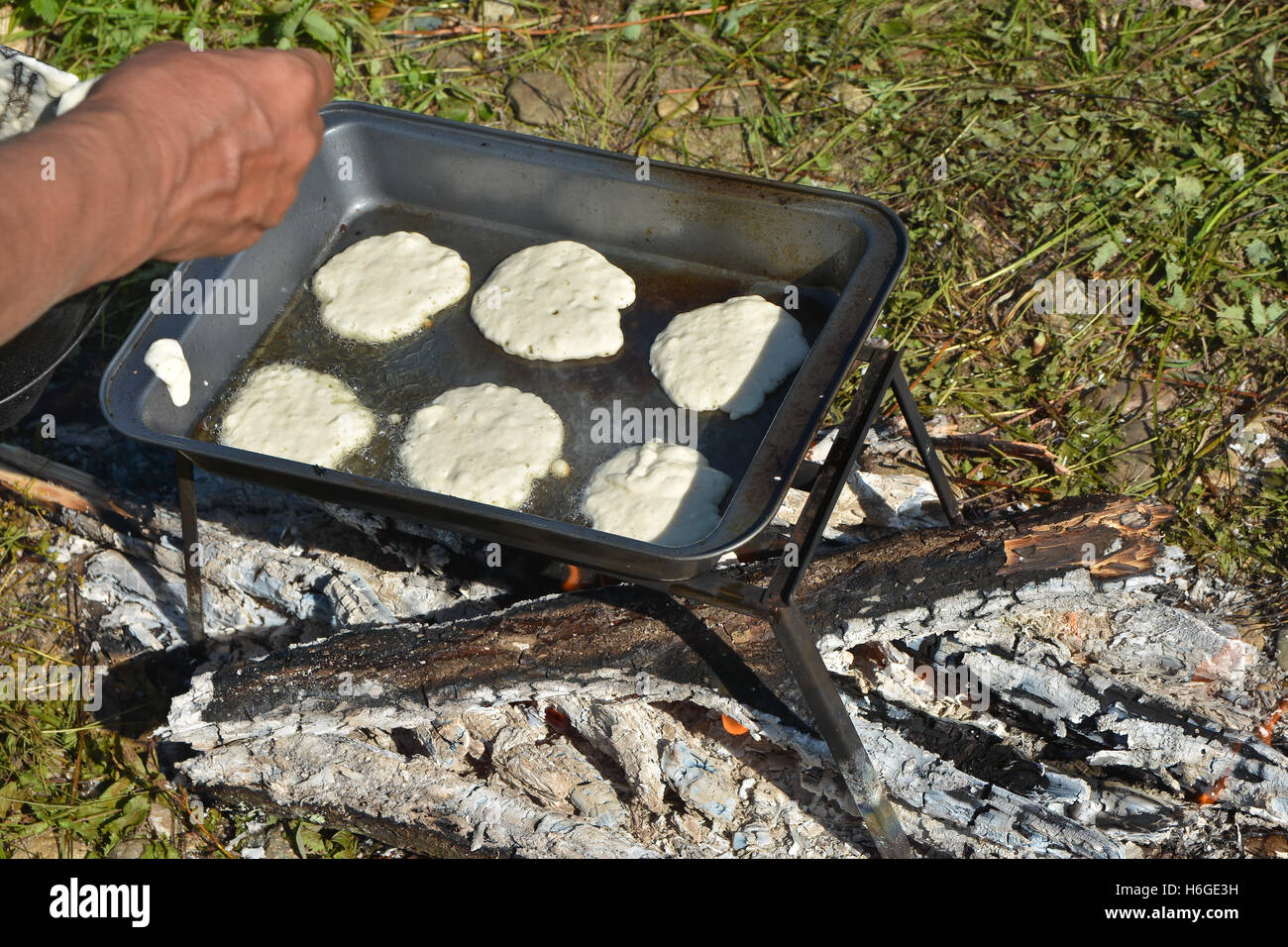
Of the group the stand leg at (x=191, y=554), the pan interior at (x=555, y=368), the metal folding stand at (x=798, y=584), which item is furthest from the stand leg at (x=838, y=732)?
the stand leg at (x=191, y=554)

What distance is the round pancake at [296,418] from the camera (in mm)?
2855

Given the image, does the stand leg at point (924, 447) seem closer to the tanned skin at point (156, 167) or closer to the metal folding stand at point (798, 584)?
the metal folding stand at point (798, 584)

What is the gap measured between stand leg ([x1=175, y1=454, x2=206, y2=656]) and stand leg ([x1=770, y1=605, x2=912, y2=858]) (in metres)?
1.58

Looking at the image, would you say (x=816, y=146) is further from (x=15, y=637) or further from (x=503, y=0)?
(x=15, y=637)

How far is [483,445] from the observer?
286cm

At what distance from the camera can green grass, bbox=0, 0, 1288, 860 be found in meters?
3.64

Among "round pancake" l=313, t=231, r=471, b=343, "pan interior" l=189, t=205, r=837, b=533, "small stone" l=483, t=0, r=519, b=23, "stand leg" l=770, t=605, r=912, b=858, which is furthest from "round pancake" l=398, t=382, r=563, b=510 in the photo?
"small stone" l=483, t=0, r=519, b=23

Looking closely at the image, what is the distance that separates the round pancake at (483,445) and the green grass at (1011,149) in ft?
5.20

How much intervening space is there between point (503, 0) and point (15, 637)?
11.6 ft

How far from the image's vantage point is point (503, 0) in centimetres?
491

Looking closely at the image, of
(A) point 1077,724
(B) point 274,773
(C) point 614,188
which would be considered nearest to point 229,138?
(C) point 614,188

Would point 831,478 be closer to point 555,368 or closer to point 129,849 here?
point 555,368

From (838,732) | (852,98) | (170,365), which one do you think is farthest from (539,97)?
(838,732)

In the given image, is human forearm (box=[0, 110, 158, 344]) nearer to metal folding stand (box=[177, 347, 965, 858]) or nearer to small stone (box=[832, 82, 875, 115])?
metal folding stand (box=[177, 347, 965, 858])
